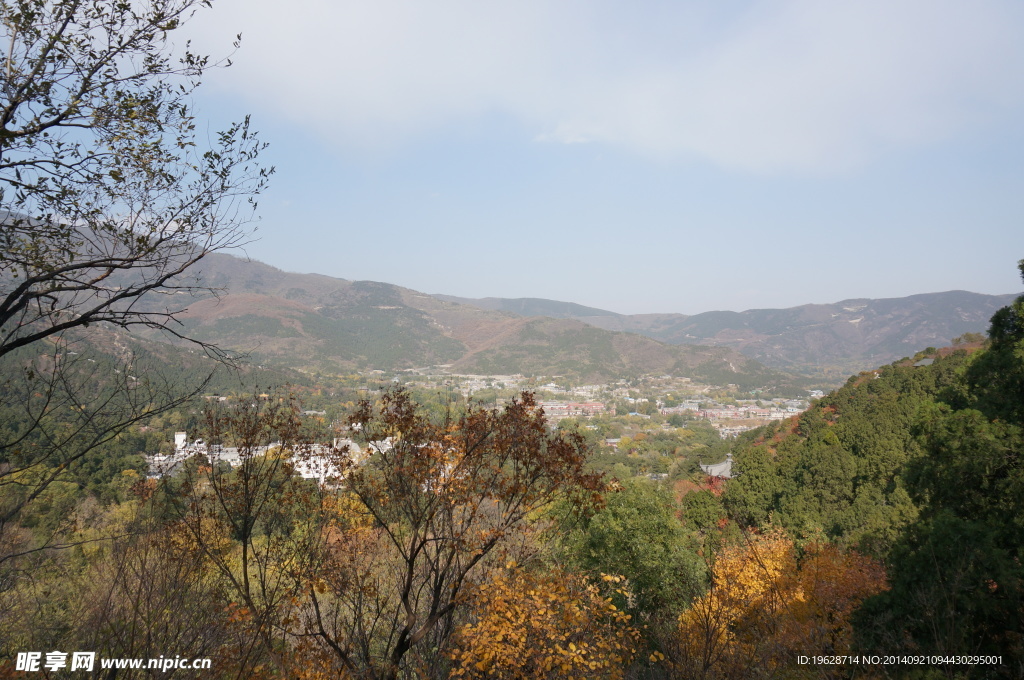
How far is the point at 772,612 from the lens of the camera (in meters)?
8.62

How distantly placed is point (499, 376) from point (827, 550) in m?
134

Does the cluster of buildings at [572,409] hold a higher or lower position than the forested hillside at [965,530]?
lower

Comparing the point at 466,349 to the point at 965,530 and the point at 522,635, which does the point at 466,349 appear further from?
the point at 965,530

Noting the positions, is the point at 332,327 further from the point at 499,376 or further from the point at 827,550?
the point at 827,550

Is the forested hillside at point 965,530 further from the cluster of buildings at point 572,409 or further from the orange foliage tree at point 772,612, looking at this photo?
the cluster of buildings at point 572,409

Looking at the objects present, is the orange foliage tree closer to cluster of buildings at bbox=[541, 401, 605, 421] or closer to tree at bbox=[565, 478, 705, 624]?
tree at bbox=[565, 478, 705, 624]

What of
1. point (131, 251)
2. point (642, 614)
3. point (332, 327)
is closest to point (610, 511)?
point (642, 614)

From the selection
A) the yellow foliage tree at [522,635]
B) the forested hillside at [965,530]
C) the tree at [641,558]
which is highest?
the forested hillside at [965,530]

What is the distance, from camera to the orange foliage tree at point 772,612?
7.66 metres

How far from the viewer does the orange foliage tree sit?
7660 millimetres

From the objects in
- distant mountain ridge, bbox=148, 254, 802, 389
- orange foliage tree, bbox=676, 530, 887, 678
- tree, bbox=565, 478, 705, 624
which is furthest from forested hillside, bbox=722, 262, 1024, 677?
distant mountain ridge, bbox=148, 254, 802, 389

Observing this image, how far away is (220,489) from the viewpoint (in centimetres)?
568

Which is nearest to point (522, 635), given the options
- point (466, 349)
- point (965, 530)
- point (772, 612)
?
point (772, 612)

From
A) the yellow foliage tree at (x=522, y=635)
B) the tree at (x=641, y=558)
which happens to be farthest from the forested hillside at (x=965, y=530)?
the tree at (x=641, y=558)
